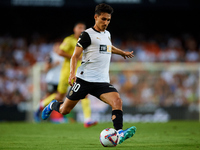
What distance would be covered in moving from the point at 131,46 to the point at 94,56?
42.9 feet

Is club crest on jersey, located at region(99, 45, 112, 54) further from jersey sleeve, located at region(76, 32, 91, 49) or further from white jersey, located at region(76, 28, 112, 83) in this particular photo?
jersey sleeve, located at region(76, 32, 91, 49)

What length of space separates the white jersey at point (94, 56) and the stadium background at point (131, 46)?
26.7 feet

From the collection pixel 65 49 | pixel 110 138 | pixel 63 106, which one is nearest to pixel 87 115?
pixel 65 49

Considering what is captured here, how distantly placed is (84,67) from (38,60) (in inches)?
473

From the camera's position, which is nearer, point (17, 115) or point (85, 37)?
point (85, 37)

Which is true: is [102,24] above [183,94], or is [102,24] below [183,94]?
above

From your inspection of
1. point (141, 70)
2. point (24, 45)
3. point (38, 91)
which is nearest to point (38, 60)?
point (24, 45)

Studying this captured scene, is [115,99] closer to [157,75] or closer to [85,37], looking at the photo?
[85,37]

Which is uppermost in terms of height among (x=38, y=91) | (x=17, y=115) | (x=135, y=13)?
(x=135, y=13)

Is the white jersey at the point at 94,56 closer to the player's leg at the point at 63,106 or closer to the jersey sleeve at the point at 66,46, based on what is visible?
the player's leg at the point at 63,106

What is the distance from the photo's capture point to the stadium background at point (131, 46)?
47.6ft

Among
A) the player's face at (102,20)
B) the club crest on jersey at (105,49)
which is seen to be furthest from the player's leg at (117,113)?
the player's face at (102,20)

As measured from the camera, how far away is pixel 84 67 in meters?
6.27

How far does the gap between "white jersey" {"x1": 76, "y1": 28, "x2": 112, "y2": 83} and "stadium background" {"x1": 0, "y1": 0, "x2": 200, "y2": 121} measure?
814cm
